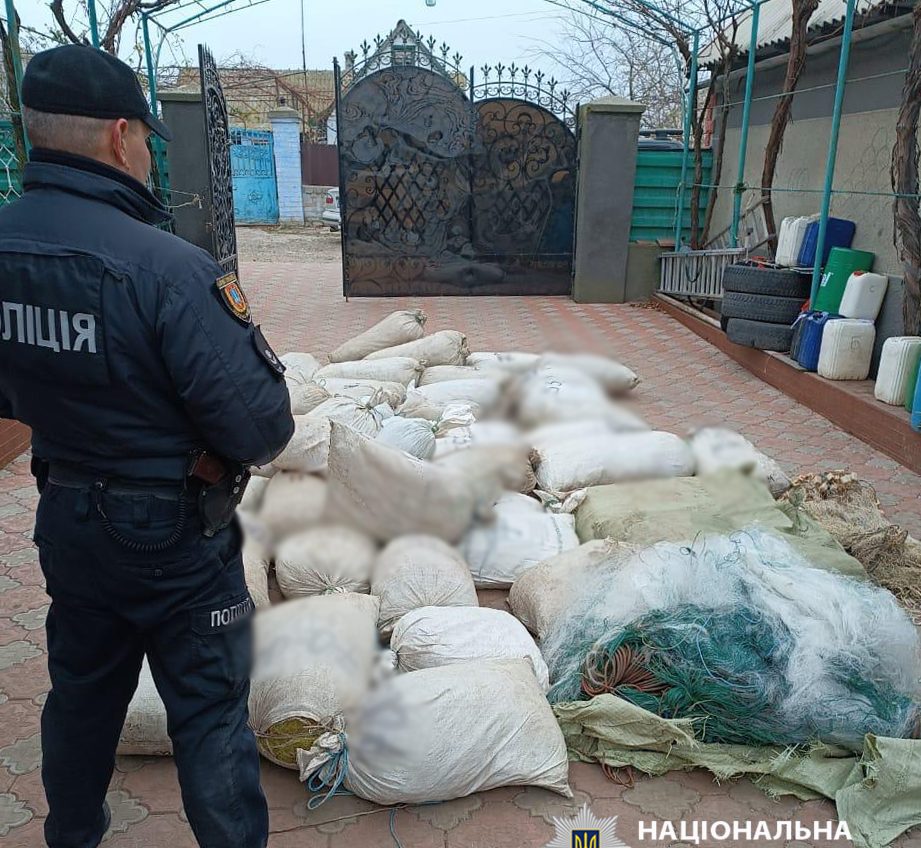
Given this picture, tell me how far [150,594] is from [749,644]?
4.48ft

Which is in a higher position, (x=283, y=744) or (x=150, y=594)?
(x=150, y=594)

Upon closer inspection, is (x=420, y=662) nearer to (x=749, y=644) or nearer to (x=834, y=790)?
(x=749, y=644)

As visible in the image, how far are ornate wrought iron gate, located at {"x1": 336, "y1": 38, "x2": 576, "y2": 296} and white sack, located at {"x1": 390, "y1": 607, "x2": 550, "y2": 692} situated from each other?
6.04m

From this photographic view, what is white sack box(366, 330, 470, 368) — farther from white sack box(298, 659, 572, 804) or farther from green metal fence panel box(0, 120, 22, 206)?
green metal fence panel box(0, 120, 22, 206)

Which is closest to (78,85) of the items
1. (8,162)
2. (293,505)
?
(293,505)

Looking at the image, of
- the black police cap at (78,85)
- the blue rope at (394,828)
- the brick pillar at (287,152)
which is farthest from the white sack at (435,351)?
the brick pillar at (287,152)

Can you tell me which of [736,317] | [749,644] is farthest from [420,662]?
[736,317]

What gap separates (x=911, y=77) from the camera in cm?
406

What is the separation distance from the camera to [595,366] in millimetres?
778

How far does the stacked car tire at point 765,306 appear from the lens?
4.73 metres

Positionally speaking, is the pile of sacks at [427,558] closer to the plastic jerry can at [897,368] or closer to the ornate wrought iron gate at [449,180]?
the plastic jerry can at [897,368]

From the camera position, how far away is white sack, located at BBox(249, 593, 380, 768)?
2.72ft

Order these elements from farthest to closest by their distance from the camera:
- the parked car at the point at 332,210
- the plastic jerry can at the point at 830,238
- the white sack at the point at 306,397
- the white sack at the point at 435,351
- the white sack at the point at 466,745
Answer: the parked car at the point at 332,210
the plastic jerry can at the point at 830,238
the white sack at the point at 435,351
the white sack at the point at 306,397
the white sack at the point at 466,745

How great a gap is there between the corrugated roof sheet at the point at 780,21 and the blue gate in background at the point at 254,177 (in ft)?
35.8
